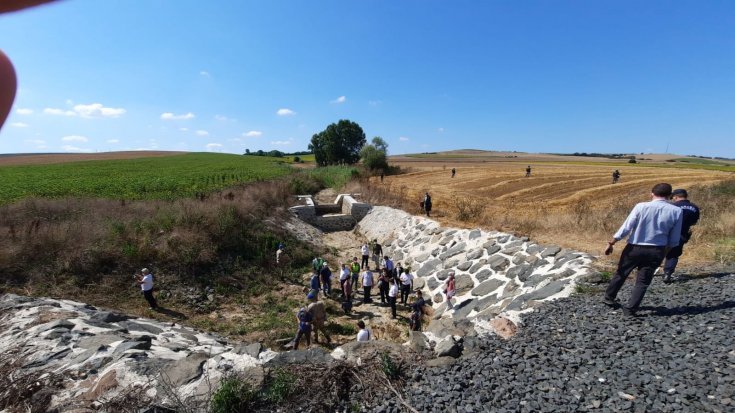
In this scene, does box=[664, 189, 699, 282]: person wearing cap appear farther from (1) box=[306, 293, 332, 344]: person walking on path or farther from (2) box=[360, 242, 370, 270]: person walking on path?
(2) box=[360, 242, 370, 270]: person walking on path

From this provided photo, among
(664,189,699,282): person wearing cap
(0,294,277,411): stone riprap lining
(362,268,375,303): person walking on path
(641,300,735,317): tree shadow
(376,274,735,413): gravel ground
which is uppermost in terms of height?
(664,189,699,282): person wearing cap

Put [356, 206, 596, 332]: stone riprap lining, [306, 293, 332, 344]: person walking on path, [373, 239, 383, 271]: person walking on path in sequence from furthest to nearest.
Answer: [373, 239, 383, 271]: person walking on path, [306, 293, 332, 344]: person walking on path, [356, 206, 596, 332]: stone riprap lining

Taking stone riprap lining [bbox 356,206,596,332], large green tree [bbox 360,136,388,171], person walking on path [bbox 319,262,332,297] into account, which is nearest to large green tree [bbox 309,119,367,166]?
large green tree [bbox 360,136,388,171]

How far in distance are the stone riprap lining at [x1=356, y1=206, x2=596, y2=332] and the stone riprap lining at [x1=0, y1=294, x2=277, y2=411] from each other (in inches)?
154

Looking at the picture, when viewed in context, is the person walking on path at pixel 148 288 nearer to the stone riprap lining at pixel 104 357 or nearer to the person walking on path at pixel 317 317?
the stone riprap lining at pixel 104 357

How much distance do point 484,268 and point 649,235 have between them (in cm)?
610

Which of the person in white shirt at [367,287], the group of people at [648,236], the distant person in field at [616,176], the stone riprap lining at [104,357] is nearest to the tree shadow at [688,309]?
the group of people at [648,236]

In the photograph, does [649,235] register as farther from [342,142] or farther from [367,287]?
[342,142]

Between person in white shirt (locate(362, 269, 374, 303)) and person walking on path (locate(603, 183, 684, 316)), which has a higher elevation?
person walking on path (locate(603, 183, 684, 316))

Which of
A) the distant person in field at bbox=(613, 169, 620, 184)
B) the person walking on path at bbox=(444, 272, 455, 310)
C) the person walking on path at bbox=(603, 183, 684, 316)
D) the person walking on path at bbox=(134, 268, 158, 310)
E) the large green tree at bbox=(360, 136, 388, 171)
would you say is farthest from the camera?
the large green tree at bbox=(360, 136, 388, 171)

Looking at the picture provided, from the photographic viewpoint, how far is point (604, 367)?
12.7 feet

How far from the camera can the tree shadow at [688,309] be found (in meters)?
4.79

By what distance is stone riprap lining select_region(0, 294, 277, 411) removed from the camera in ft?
13.5

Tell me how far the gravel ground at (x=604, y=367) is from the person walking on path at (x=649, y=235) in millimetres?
625
